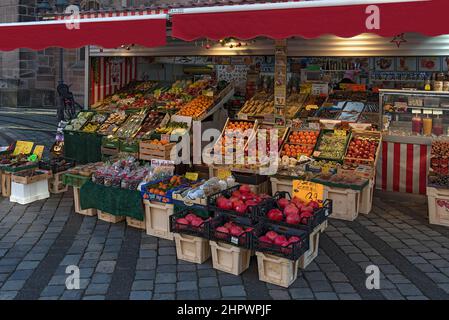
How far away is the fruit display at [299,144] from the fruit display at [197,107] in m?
2.23

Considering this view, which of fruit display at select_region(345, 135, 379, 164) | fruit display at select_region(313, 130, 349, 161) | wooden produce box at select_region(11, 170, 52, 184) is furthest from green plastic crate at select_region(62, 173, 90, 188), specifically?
fruit display at select_region(345, 135, 379, 164)

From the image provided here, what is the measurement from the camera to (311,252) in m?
5.55

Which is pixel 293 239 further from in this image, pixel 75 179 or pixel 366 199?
pixel 75 179

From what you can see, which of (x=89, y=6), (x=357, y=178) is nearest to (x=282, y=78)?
(x=357, y=178)

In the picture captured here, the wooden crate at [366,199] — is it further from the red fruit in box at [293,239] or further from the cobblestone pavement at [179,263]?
the red fruit in box at [293,239]

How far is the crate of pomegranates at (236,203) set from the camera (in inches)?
216

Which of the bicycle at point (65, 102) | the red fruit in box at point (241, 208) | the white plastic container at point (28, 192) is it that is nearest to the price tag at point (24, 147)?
the white plastic container at point (28, 192)

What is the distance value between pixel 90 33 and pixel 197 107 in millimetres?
3361

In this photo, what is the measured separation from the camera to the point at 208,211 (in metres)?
5.80

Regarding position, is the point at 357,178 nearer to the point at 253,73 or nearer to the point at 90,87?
the point at 253,73

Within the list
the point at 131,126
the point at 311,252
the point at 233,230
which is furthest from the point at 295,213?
the point at 131,126

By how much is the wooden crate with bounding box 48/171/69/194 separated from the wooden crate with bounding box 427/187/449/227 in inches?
233

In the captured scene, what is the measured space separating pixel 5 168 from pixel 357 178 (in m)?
5.65
